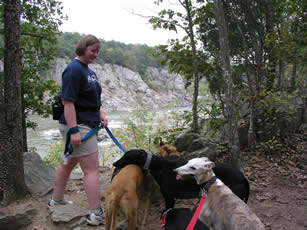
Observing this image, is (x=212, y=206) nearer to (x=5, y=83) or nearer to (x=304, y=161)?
(x=5, y=83)

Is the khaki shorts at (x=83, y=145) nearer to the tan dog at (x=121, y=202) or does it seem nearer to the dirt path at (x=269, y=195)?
the tan dog at (x=121, y=202)

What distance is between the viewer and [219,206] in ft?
7.45

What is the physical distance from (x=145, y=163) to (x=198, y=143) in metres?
2.01

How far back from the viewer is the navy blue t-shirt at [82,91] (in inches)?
94.3

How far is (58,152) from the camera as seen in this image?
9.43m

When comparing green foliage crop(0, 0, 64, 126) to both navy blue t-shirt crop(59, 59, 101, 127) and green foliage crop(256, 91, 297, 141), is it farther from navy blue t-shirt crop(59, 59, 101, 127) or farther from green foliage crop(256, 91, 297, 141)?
green foliage crop(256, 91, 297, 141)

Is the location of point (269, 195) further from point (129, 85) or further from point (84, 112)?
point (129, 85)

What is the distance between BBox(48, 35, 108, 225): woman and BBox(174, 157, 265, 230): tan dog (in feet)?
3.59

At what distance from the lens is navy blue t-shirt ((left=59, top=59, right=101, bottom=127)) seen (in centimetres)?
240

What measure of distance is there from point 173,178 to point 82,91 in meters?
1.65

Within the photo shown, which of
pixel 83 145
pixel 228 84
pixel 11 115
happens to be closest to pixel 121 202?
pixel 83 145

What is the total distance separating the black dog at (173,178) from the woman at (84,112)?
21.8 inches

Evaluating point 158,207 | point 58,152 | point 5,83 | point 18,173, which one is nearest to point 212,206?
point 158,207

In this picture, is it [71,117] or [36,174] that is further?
[36,174]
